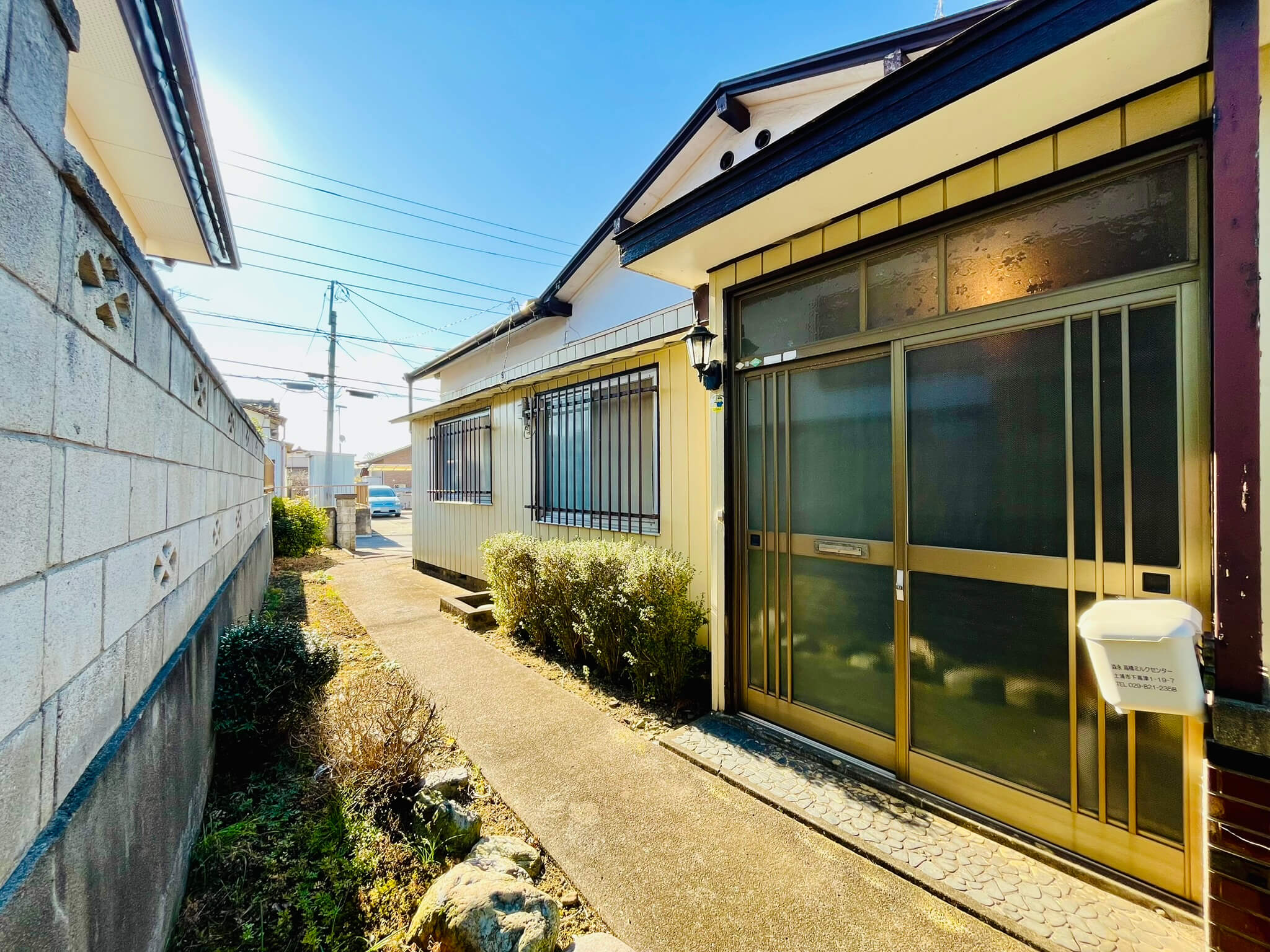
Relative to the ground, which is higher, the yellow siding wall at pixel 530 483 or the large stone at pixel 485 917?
the yellow siding wall at pixel 530 483

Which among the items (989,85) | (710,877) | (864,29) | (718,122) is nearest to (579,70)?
(718,122)

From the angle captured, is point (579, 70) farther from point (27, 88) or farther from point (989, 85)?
point (27, 88)

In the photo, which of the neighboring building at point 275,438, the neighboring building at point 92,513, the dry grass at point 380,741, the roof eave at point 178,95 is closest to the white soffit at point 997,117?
the roof eave at point 178,95

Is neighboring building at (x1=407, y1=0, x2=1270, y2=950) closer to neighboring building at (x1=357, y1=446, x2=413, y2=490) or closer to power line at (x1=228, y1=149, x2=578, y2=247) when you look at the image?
power line at (x1=228, y1=149, x2=578, y2=247)

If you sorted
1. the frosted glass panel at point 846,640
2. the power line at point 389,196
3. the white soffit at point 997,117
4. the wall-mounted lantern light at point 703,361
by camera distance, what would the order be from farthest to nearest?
the power line at point 389,196, the wall-mounted lantern light at point 703,361, the frosted glass panel at point 846,640, the white soffit at point 997,117

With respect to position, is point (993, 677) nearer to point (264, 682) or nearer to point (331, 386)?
point (264, 682)

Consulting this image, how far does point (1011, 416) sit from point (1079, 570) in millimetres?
757

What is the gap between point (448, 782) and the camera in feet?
8.69

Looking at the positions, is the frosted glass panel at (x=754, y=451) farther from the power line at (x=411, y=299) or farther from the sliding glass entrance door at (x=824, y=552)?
the power line at (x=411, y=299)

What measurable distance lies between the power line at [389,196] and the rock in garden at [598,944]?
42.1ft

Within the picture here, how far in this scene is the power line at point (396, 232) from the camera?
11.6m

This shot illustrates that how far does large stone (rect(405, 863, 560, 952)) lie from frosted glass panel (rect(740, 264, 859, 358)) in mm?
3195

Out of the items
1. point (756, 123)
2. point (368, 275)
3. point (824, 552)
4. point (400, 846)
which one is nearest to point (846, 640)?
point (824, 552)

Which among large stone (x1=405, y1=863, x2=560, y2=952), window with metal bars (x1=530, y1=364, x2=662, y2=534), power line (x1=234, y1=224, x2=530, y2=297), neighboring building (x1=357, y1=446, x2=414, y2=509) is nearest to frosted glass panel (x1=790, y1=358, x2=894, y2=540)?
window with metal bars (x1=530, y1=364, x2=662, y2=534)
